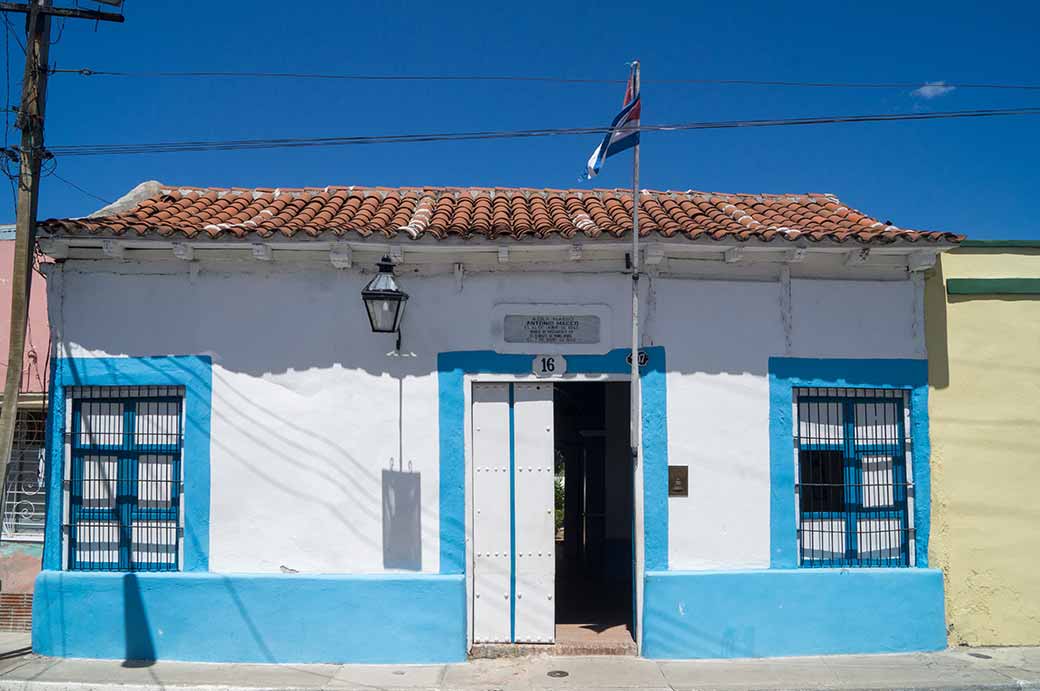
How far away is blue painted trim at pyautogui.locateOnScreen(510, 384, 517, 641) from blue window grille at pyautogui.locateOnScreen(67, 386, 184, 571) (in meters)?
3.02

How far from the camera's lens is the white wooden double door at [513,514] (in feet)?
23.5

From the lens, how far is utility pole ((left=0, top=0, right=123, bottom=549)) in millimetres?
6723

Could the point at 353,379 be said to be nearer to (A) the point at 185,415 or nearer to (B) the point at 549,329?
(A) the point at 185,415

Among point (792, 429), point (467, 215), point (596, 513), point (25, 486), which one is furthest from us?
point (596, 513)

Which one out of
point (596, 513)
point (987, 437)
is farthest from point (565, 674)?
point (987, 437)

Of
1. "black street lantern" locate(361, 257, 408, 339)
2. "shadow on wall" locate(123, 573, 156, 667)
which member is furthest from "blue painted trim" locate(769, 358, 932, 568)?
"shadow on wall" locate(123, 573, 156, 667)

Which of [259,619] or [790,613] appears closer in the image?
[259,619]

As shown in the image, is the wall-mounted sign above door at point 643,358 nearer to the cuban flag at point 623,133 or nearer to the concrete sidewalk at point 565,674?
the cuban flag at point 623,133

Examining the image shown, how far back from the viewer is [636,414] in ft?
23.2

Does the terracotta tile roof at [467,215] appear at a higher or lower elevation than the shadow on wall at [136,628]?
higher

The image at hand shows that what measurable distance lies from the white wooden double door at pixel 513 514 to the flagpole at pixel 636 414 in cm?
76

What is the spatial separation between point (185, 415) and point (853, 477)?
6186 millimetres

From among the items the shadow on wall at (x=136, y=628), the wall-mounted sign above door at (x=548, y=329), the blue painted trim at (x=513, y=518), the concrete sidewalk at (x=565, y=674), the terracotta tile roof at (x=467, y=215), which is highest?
the terracotta tile roof at (x=467, y=215)

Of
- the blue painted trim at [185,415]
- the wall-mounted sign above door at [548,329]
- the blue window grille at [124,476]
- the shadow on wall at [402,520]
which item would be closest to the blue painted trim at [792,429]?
the wall-mounted sign above door at [548,329]
